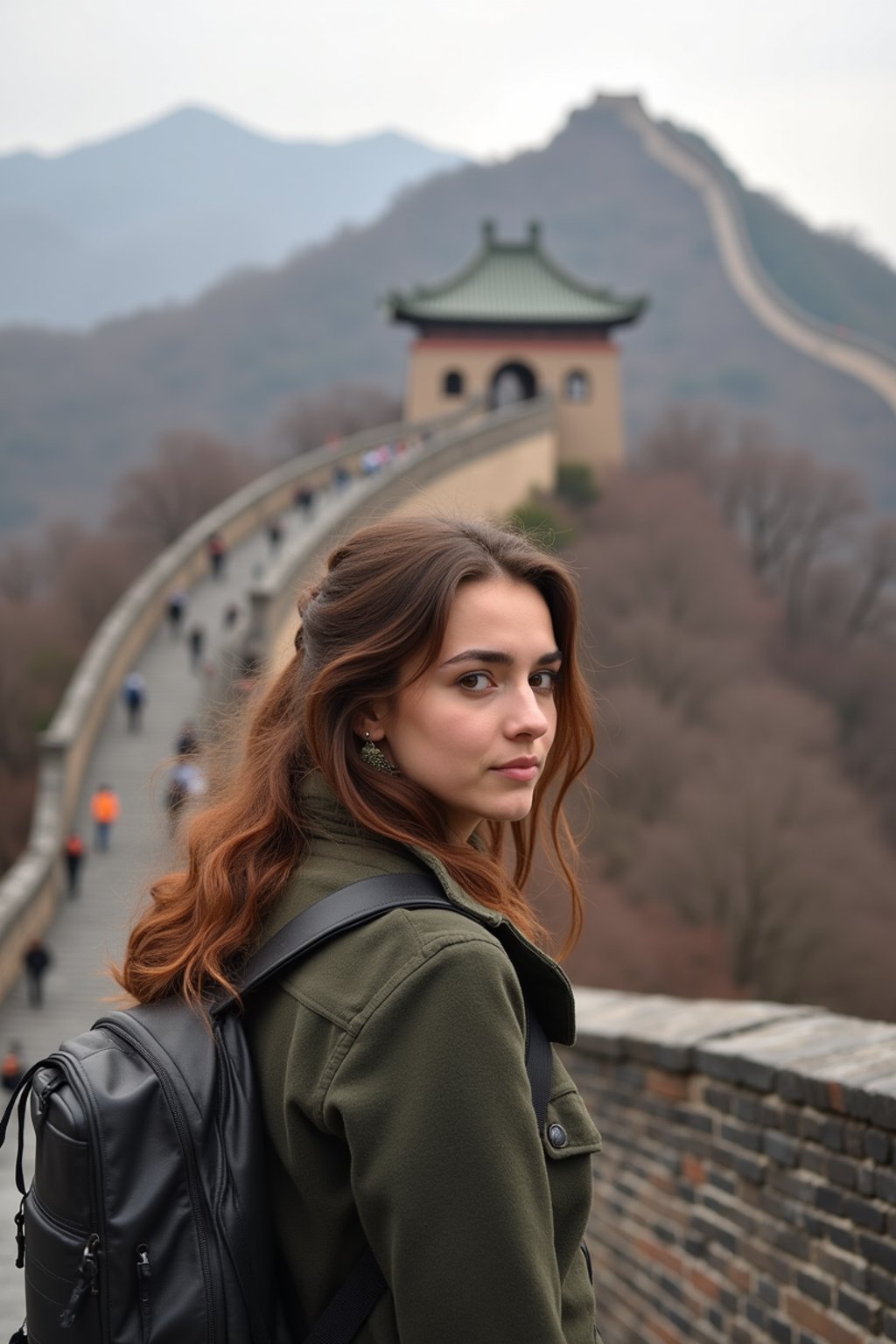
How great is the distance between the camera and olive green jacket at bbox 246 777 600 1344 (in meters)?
1.56

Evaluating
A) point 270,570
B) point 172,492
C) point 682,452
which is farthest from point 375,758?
point 682,452

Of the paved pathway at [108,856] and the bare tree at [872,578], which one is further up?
the bare tree at [872,578]

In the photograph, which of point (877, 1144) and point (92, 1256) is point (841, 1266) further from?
point (92, 1256)

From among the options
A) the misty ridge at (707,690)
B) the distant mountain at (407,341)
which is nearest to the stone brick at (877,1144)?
the misty ridge at (707,690)

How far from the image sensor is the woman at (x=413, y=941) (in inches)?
61.8

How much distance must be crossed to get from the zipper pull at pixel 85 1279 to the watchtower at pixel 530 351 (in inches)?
1502

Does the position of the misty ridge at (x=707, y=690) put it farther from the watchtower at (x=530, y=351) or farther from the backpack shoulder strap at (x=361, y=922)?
the backpack shoulder strap at (x=361, y=922)

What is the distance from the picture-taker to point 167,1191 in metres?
1.63

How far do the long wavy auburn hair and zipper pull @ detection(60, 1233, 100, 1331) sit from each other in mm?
270

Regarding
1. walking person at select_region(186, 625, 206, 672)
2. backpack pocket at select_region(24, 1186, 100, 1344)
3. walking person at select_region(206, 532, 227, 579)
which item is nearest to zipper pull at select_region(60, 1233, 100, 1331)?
backpack pocket at select_region(24, 1186, 100, 1344)

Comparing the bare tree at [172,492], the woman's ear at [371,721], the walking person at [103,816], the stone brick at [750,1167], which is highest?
the bare tree at [172,492]

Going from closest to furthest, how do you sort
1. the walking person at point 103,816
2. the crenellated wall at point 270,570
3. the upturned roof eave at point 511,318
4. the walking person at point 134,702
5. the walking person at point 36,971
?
the walking person at point 36,971 → the crenellated wall at point 270,570 → the walking person at point 103,816 → the walking person at point 134,702 → the upturned roof eave at point 511,318

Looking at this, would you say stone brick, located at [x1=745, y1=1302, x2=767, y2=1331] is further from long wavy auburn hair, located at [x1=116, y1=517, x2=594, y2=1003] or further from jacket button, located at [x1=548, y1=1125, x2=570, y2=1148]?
jacket button, located at [x1=548, y1=1125, x2=570, y2=1148]

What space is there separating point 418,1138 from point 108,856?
47.0ft
